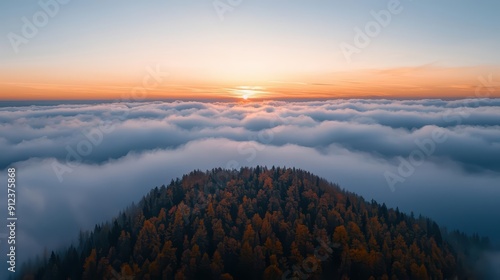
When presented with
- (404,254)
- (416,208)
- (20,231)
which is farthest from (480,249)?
(20,231)

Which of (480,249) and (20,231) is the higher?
(20,231)

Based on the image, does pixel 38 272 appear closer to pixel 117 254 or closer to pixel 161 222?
pixel 117 254

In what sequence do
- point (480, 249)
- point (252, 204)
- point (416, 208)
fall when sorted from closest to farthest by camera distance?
point (252, 204), point (480, 249), point (416, 208)

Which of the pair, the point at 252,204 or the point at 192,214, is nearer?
the point at 192,214

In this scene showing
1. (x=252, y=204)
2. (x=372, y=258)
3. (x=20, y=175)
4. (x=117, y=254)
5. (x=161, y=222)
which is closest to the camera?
(x=372, y=258)

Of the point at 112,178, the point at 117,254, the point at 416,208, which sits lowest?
the point at 416,208

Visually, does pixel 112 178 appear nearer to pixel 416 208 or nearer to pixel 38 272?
pixel 38 272

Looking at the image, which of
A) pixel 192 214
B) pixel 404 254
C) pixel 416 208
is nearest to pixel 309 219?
pixel 404 254
